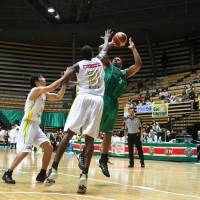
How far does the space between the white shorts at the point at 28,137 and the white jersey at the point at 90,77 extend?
4.03ft

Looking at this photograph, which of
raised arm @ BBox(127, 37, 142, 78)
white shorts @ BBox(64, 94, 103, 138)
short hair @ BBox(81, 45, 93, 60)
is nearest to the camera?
white shorts @ BBox(64, 94, 103, 138)

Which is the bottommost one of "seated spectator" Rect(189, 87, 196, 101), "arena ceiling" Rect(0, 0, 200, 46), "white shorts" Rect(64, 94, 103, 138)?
"white shorts" Rect(64, 94, 103, 138)

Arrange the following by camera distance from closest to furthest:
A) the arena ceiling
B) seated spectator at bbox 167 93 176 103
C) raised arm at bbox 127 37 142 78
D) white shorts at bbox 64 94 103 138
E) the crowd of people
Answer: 1. white shorts at bbox 64 94 103 138
2. raised arm at bbox 127 37 142 78
3. the crowd of people
4. seated spectator at bbox 167 93 176 103
5. the arena ceiling

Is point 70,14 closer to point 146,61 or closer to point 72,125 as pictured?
point 146,61

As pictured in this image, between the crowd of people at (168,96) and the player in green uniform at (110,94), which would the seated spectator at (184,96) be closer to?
the crowd of people at (168,96)

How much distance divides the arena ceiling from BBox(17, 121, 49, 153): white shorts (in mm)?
20293

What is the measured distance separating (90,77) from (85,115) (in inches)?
19.5

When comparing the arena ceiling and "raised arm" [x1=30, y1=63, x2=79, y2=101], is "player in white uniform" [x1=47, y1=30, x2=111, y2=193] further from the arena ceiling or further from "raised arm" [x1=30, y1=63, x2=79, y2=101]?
the arena ceiling

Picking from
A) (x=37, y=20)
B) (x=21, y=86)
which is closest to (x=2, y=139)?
(x=21, y=86)


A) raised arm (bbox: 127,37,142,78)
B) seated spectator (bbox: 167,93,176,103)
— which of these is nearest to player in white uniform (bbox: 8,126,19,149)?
seated spectator (bbox: 167,93,176,103)

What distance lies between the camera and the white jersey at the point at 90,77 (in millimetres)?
5320

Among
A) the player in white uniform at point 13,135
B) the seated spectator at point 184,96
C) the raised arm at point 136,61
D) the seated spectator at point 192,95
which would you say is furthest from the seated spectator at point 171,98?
the raised arm at point 136,61

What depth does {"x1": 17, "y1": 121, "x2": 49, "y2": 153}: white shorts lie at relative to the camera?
6.12 meters

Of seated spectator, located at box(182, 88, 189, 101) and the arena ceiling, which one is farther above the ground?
the arena ceiling
